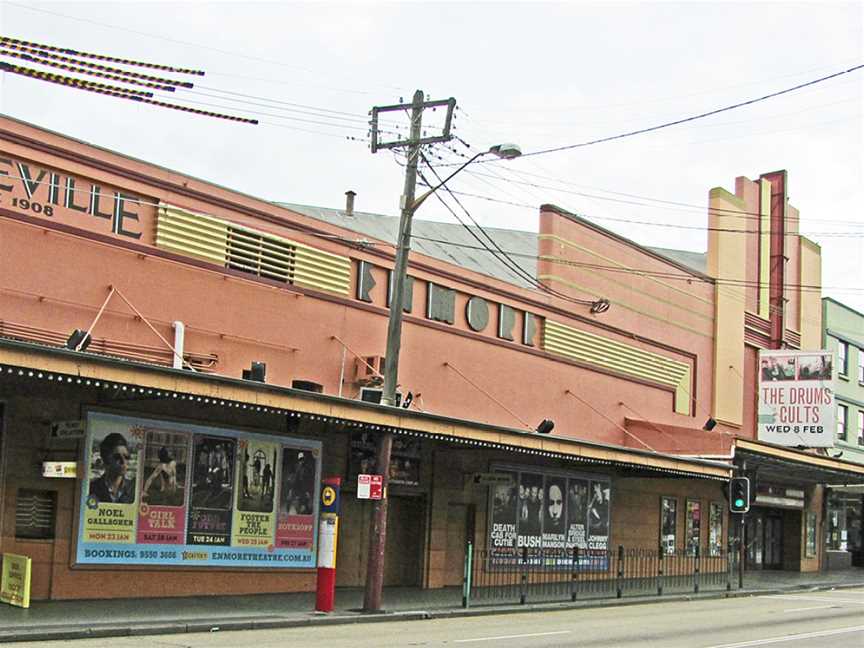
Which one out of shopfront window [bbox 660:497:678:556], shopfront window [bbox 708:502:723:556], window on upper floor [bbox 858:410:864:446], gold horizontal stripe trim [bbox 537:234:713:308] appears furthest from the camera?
window on upper floor [bbox 858:410:864:446]

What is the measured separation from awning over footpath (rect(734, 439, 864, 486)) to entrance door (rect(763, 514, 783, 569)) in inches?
79.5

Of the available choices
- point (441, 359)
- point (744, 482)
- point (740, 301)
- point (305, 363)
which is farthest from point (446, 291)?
point (740, 301)

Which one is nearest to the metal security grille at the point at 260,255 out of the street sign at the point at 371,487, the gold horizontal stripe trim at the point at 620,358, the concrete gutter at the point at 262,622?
the street sign at the point at 371,487

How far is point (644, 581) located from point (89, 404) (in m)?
18.7

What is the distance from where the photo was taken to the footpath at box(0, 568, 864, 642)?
16.0m

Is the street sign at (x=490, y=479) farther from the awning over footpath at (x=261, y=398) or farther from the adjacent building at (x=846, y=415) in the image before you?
the adjacent building at (x=846, y=415)

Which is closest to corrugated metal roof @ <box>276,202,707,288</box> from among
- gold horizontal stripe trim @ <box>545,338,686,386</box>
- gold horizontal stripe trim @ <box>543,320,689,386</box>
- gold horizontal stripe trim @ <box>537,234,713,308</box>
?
gold horizontal stripe trim @ <box>537,234,713,308</box>

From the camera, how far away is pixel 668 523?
37.0m

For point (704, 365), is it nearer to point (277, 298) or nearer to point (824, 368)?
point (824, 368)

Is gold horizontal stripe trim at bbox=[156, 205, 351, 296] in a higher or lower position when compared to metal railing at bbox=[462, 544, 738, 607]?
higher

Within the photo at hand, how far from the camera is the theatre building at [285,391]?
19.8m

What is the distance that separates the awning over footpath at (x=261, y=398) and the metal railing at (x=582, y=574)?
2.42 m

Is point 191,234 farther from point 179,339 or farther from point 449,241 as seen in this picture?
point 449,241

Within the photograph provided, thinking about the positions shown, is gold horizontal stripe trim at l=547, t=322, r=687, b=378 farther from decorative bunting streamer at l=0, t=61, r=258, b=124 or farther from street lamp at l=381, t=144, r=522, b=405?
decorative bunting streamer at l=0, t=61, r=258, b=124
